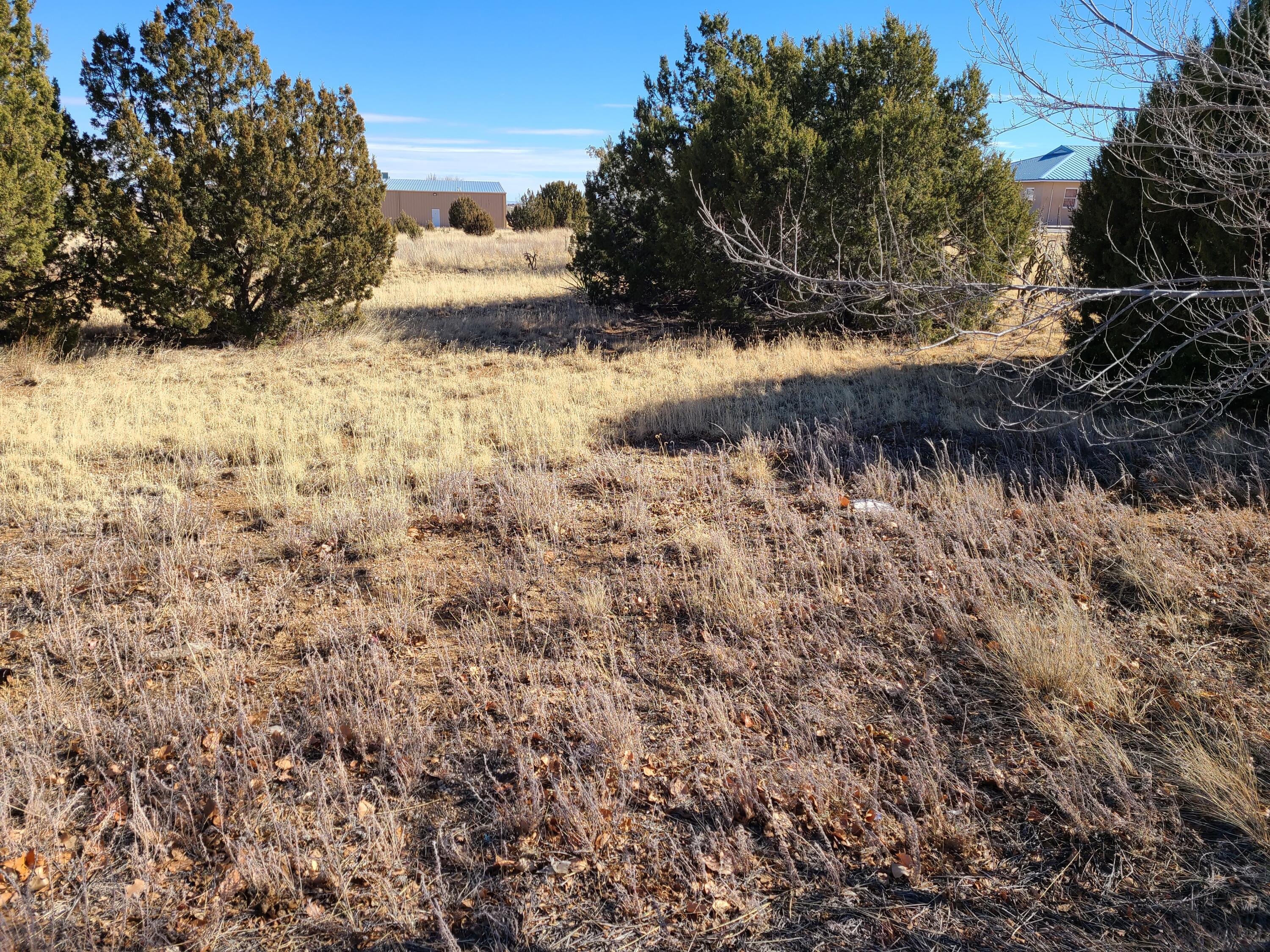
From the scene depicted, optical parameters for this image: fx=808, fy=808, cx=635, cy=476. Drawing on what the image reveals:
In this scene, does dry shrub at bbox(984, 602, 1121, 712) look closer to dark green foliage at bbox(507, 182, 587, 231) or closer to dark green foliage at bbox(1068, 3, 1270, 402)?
dark green foliage at bbox(1068, 3, 1270, 402)

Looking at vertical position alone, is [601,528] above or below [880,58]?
below

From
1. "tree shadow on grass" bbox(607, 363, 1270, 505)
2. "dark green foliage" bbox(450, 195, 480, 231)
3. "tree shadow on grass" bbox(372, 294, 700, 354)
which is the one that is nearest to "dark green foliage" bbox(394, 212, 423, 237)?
"dark green foliage" bbox(450, 195, 480, 231)

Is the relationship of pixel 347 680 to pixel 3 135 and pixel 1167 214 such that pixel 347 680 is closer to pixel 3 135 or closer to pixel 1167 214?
pixel 1167 214

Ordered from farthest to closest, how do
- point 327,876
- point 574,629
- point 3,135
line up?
point 3,135
point 574,629
point 327,876

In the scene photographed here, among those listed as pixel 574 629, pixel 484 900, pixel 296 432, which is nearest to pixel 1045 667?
pixel 574 629

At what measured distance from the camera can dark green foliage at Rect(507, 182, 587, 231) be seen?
33906mm

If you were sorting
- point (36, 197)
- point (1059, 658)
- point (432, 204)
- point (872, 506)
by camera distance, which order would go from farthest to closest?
1. point (432, 204)
2. point (36, 197)
3. point (872, 506)
4. point (1059, 658)

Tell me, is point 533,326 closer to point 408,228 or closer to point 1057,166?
point 408,228

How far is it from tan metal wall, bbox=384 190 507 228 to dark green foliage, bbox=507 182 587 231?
1356cm

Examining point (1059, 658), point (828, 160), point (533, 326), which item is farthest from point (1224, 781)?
point (533, 326)

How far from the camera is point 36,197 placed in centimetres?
1013

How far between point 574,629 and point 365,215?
11.0m

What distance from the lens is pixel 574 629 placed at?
169 inches

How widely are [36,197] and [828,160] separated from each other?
1054cm
